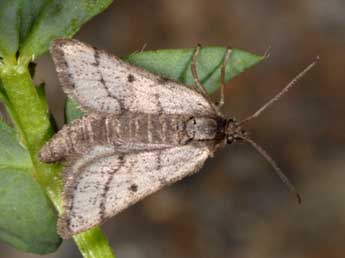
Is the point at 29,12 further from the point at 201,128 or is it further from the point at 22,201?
the point at 201,128

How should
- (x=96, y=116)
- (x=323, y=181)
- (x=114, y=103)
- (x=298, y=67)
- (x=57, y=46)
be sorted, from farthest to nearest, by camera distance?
(x=298, y=67) < (x=323, y=181) < (x=114, y=103) < (x=96, y=116) < (x=57, y=46)

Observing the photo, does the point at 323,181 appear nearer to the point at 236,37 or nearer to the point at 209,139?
the point at 236,37

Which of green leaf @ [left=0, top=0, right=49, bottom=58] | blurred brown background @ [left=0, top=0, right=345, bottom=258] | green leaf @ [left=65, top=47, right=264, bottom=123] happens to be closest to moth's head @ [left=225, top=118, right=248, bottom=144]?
green leaf @ [left=65, top=47, right=264, bottom=123]

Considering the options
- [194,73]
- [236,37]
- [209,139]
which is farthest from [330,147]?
[194,73]

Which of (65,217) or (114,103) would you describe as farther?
(114,103)

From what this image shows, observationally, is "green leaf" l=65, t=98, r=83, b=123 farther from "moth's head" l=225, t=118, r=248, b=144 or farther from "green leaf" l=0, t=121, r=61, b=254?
"moth's head" l=225, t=118, r=248, b=144

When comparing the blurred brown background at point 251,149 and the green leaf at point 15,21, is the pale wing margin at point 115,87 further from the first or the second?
the blurred brown background at point 251,149
